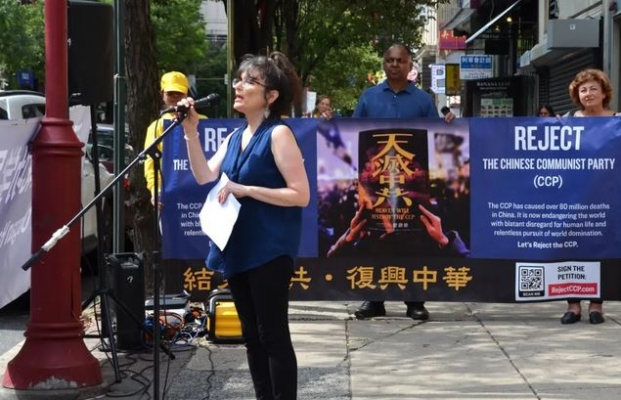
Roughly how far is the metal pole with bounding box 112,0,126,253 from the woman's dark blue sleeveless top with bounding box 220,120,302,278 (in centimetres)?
320

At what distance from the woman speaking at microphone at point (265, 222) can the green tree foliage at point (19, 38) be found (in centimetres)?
3170

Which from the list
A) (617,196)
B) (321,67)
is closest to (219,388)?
(617,196)

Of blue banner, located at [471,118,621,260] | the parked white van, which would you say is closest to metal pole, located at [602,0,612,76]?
blue banner, located at [471,118,621,260]

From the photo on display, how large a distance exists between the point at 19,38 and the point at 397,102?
3253 cm

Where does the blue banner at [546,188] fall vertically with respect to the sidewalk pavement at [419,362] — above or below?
above

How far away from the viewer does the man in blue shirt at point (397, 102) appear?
26.3ft

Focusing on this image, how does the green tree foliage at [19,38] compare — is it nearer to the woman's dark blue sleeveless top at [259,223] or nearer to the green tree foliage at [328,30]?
→ the green tree foliage at [328,30]

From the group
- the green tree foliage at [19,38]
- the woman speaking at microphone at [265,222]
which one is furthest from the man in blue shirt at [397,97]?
the green tree foliage at [19,38]

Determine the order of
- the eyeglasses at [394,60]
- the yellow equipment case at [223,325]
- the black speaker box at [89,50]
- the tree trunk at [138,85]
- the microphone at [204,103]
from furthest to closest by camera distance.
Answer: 1. the tree trunk at [138,85]
2. the eyeglasses at [394,60]
3. the yellow equipment case at [223,325]
4. the black speaker box at [89,50]
5. the microphone at [204,103]

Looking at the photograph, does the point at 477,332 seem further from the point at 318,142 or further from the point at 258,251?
the point at 258,251

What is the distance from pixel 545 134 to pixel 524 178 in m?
0.37

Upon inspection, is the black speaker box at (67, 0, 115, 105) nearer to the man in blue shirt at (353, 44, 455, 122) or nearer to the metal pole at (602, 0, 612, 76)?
the man in blue shirt at (353, 44, 455, 122)

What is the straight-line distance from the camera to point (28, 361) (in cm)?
582

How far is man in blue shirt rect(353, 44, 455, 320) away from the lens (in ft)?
26.3
